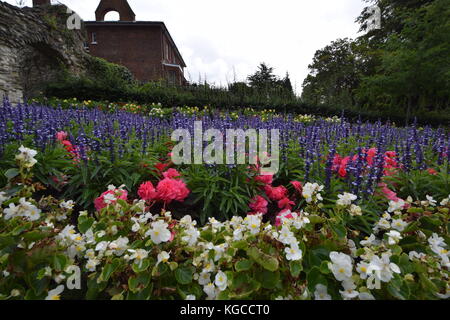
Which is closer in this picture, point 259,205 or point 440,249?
point 440,249

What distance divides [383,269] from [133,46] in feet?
93.1

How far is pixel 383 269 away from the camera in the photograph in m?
1.04

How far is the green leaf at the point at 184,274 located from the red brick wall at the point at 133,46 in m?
26.1

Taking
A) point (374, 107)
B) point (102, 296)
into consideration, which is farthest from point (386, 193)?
point (374, 107)

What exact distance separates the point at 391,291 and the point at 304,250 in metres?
0.37

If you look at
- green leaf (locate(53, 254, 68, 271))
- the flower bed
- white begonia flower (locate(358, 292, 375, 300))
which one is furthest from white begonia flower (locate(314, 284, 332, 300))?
green leaf (locate(53, 254, 68, 271))

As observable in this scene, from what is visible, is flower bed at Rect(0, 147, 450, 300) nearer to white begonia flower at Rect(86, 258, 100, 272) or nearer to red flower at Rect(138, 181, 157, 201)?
white begonia flower at Rect(86, 258, 100, 272)

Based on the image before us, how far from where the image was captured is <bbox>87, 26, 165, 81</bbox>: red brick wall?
24.8 m

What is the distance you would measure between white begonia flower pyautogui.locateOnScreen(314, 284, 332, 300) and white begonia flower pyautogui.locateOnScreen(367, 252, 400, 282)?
0.20 metres

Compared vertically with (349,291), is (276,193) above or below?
above

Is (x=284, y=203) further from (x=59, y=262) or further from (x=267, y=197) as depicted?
(x=59, y=262)

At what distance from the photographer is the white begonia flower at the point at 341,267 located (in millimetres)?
1045

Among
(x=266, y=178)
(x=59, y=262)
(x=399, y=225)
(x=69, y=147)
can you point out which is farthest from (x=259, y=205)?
(x=69, y=147)

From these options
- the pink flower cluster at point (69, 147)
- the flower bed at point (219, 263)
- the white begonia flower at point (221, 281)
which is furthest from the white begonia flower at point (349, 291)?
the pink flower cluster at point (69, 147)
